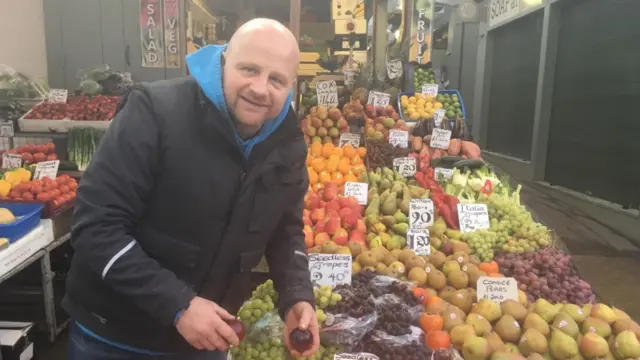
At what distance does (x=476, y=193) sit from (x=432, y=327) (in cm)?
173

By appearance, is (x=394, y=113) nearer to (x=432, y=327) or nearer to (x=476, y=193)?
(x=476, y=193)

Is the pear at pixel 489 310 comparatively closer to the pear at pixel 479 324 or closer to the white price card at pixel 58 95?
the pear at pixel 479 324

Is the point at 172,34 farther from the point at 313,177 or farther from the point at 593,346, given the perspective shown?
the point at 593,346

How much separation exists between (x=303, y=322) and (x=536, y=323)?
3.57 ft

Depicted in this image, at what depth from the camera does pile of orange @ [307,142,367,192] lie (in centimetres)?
350

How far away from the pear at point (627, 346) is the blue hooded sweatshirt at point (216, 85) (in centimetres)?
157

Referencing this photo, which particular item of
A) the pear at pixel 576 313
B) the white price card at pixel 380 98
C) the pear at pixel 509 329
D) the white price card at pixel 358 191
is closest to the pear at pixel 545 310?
the pear at pixel 576 313

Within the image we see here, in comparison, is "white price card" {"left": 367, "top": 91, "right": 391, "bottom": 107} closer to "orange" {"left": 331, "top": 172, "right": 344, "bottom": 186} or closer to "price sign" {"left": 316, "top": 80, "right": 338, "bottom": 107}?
"price sign" {"left": 316, "top": 80, "right": 338, "bottom": 107}

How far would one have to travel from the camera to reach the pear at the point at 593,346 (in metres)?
1.84

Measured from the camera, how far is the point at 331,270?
2.23 metres

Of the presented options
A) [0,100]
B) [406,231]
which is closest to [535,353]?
[406,231]

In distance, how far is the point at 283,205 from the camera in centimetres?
145

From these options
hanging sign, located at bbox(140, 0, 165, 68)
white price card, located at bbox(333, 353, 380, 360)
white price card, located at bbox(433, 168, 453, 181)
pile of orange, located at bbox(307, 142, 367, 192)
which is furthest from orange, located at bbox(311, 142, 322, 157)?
hanging sign, located at bbox(140, 0, 165, 68)

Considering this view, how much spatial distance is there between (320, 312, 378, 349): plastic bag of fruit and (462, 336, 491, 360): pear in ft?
1.21
